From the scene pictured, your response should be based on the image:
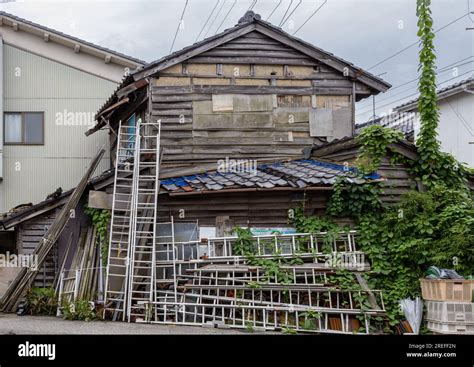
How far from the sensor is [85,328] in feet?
43.3

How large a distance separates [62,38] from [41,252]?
29.1 feet

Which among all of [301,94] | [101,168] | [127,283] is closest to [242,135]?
[301,94]

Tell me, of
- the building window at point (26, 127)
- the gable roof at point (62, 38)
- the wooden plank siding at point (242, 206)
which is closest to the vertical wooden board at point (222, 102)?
the wooden plank siding at point (242, 206)

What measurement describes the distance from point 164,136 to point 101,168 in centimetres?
628

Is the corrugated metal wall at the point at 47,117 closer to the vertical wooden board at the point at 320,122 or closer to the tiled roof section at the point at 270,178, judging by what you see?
the tiled roof section at the point at 270,178

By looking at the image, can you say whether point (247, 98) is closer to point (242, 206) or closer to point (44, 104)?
point (242, 206)

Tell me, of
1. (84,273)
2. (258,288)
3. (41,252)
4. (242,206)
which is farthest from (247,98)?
(41,252)

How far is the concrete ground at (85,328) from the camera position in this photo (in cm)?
1277

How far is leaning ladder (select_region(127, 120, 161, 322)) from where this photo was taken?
14.6 m

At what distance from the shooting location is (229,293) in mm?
14719

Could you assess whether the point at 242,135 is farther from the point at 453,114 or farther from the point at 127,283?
the point at 453,114

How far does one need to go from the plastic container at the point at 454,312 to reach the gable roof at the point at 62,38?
13.6m

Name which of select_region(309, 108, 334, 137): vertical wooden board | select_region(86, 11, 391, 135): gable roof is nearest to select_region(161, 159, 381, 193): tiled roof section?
select_region(309, 108, 334, 137): vertical wooden board

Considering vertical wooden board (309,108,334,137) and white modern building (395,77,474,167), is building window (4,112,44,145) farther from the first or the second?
white modern building (395,77,474,167)
